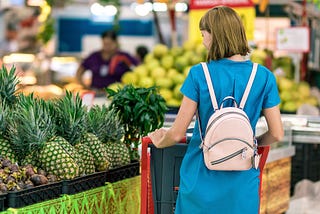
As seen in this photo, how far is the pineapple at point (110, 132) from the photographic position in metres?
4.66

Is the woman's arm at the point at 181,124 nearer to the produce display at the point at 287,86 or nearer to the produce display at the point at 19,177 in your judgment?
the produce display at the point at 19,177

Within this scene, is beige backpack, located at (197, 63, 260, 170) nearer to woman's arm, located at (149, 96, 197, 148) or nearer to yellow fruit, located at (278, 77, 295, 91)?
woman's arm, located at (149, 96, 197, 148)

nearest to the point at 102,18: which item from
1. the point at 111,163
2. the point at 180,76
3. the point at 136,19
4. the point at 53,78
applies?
the point at 136,19

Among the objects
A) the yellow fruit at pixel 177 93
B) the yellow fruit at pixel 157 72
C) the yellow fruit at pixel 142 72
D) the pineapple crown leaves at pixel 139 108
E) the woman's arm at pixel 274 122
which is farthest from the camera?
the yellow fruit at pixel 142 72

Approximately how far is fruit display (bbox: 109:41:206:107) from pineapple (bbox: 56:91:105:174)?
3099 millimetres

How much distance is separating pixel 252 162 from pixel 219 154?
0.60 feet

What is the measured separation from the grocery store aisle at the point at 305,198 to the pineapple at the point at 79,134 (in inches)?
113

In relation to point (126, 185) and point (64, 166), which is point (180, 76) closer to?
point (126, 185)

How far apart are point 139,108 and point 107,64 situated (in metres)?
6.22

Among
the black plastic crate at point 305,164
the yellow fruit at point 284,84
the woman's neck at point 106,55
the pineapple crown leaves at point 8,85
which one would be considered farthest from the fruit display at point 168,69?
the pineapple crown leaves at point 8,85

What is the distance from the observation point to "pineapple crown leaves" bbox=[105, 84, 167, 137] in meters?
4.87

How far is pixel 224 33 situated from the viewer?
12.3 feet

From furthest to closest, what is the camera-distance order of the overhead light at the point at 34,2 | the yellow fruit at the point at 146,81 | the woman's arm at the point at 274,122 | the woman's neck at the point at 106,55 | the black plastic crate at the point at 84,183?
1. the overhead light at the point at 34,2
2. the woman's neck at the point at 106,55
3. the yellow fruit at the point at 146,81
4. the black plastic crate at the point at 84,183
5. the woman's arm at the point at 274,122

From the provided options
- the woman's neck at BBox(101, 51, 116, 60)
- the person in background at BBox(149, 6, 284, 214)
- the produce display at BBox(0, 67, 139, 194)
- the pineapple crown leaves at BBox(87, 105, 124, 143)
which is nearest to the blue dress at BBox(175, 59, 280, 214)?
the person in background at BBox(149, 6, 284, 214)
